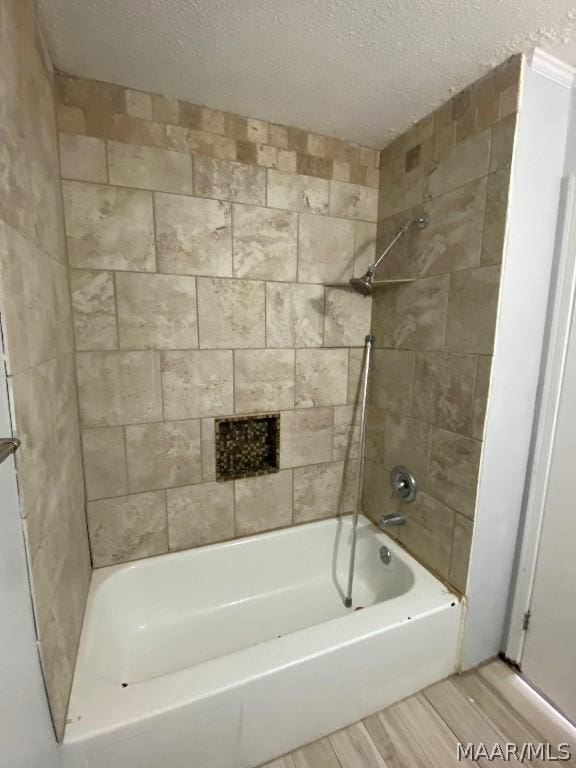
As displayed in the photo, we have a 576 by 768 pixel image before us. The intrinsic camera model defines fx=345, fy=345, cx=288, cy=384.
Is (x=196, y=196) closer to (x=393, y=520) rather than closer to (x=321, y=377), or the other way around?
(x=321, y=377)

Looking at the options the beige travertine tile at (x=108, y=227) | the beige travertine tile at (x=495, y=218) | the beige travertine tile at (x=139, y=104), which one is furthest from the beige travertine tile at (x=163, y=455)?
the beige travertine tile at (x=495, y=218)

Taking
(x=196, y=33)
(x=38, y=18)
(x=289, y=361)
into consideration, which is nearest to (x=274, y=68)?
(x=196, y=33)

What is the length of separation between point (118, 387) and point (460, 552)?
4.95 ft

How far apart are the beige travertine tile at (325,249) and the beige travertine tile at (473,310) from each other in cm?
56

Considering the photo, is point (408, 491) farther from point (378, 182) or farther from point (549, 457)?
point (378, 182)

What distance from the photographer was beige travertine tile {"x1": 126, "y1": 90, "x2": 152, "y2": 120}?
1.30 meters

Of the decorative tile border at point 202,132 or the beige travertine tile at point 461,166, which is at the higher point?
the decorative tile border at point 202,132

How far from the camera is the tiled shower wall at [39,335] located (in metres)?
0.72

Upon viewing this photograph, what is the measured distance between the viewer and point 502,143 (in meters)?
1.12

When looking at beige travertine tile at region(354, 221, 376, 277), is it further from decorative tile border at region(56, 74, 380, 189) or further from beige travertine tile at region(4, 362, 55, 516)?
beige travertine tile at region(4, 362, 55, 516)

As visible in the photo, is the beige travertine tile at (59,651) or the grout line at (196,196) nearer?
the beige travertine tile at (59,651)

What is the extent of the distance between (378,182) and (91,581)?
224 cm

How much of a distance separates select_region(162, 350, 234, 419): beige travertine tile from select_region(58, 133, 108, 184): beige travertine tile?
708 mm

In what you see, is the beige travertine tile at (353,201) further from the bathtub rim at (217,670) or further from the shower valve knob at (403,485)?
the bathtub rim at (217,670)
